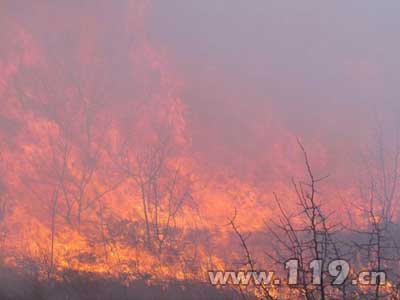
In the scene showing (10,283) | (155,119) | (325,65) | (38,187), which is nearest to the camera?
(10,283)

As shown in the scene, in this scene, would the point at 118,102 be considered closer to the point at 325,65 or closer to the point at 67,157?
the point at 67,157

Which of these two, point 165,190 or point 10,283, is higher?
point 165,190

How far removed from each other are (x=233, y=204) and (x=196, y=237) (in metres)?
1.73

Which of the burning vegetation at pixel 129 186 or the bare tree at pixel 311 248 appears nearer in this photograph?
the bare tree at pixel 311 248

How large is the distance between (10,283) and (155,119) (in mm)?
7499

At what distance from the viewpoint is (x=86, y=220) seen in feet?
42.0

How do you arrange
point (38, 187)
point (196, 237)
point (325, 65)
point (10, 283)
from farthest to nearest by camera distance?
point (325, 65)
point (38, 187)
point (196, 237)
point (10, 283)

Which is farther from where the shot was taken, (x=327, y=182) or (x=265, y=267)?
(x=327, y=182)

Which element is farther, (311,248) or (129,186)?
(129,186)

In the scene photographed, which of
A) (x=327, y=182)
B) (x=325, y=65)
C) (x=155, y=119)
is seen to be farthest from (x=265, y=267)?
(x=325, y=65)

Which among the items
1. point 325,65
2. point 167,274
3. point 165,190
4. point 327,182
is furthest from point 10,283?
point 325,65

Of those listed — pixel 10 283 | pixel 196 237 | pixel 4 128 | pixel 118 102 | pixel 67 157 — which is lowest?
pixel 10 283

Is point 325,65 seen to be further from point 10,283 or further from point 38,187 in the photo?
point 10,283

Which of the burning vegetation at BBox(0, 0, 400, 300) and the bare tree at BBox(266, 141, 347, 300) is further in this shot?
the burning vegetation at BBox(0, 0, 400, 300)
